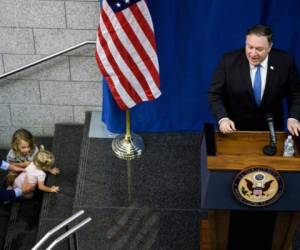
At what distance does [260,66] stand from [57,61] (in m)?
2.04

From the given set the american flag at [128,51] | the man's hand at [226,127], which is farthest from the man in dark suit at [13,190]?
the man's hand at [226,127]

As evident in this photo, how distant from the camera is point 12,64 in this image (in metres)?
5.03

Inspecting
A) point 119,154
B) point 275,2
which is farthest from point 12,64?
point 275,2

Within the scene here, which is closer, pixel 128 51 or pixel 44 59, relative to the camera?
pixel 128 51

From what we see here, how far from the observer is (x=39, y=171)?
473 cm

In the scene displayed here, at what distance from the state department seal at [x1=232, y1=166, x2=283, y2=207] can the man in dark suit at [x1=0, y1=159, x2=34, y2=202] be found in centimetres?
219

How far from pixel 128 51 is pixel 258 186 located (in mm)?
1482

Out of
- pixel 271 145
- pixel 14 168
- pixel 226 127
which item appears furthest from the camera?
pixel 14 168

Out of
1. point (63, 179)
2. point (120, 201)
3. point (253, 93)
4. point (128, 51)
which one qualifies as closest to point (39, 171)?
point (63, 179)

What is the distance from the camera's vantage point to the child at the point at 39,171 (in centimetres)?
464

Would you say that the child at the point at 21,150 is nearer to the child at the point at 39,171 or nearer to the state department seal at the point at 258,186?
the child at the point at 39,171

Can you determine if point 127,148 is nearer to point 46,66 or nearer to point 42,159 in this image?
point 42,159

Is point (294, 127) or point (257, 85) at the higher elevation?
point (257, 85)

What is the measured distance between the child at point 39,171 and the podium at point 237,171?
5.43 ft
